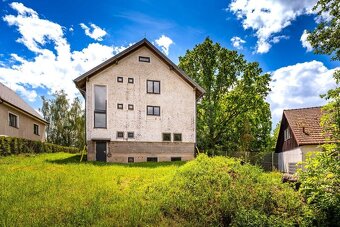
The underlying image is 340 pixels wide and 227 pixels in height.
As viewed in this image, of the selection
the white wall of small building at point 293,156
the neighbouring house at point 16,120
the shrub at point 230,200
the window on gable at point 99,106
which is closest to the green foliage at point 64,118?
the neighbouring house at point 16,120

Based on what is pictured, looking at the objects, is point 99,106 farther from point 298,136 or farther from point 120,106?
point 298,136

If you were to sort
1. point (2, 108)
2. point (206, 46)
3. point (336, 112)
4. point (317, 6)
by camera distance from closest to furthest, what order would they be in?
point (336, 112) → point (317, 6) → point (2, 108) → point (206, 46)

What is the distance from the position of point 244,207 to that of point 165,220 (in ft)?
9.47

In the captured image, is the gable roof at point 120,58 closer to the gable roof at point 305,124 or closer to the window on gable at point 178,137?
the window on gable at point 178,137

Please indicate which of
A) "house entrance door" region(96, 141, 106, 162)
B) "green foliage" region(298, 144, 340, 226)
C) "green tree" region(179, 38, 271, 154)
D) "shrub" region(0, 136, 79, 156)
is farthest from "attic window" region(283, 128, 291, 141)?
"shrub" region(0, 136, 79, 156)

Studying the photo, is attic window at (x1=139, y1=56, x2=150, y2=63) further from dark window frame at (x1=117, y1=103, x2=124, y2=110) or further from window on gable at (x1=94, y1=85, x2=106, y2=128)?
dark window frame at (x1=117, y1=103, x2=124, y2=110)

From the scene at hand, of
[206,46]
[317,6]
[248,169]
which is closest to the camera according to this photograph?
[317,6]

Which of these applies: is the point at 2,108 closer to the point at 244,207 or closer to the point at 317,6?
the point at 244,207

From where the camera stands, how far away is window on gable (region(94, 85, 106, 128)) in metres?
23.8

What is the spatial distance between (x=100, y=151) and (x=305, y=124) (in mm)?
17419

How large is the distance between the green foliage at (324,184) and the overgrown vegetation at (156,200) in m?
0.56

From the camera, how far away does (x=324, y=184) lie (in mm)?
8805

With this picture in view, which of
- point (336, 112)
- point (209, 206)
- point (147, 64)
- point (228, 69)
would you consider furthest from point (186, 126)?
point (336, 112)

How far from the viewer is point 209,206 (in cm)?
1012
